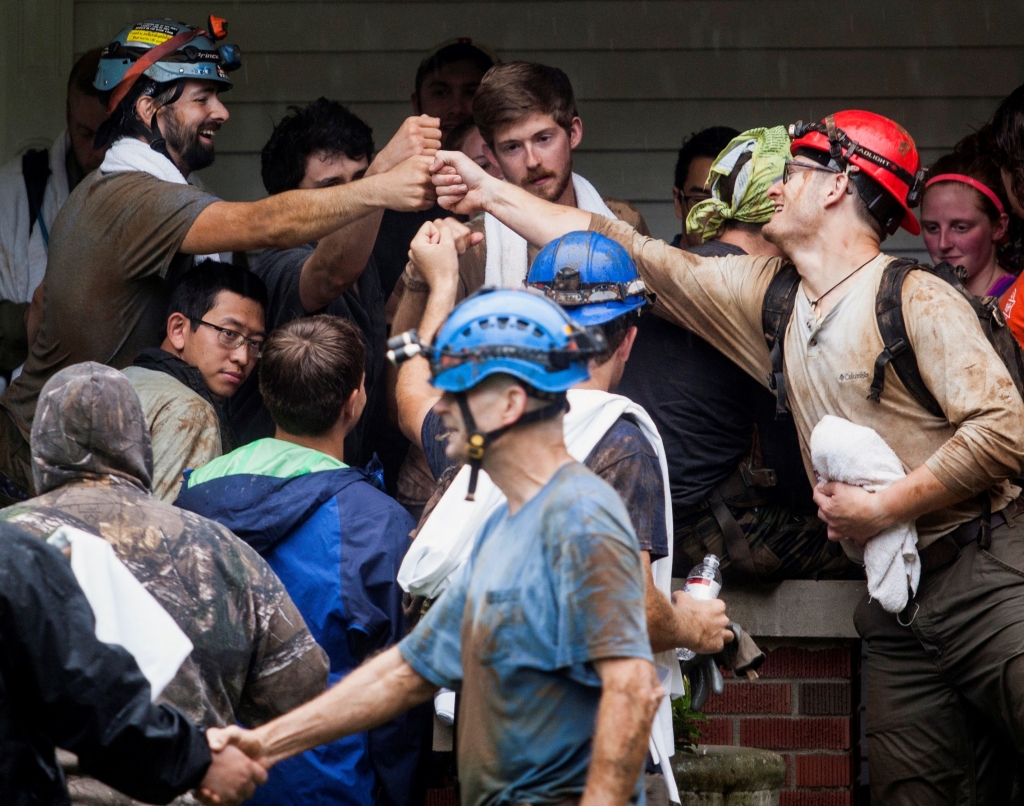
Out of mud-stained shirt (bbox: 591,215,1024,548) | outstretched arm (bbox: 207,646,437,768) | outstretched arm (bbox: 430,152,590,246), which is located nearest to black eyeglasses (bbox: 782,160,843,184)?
mud-stained shirt (bbox: 591,215,1024,548)

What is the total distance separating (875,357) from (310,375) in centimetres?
170

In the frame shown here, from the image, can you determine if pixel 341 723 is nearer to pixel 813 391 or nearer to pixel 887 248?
pixel 813 391

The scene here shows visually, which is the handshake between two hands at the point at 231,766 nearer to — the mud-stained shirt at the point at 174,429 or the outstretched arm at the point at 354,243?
the mud-stained shirt at the point at 174,429

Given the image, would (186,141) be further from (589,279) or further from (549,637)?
(549,637)

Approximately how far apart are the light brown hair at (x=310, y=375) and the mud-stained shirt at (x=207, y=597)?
2.57ft

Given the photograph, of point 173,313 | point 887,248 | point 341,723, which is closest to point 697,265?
point 173,313

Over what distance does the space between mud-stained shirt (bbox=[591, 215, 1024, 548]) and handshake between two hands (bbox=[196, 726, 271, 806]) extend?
218 cm

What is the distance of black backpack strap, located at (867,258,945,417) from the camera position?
412 centimetres

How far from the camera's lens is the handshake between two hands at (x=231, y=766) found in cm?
295

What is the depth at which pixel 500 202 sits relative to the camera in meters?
4.80

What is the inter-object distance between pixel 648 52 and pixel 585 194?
2.25m

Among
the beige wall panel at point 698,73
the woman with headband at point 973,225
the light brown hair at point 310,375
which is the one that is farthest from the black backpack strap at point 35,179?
the woman with headband at point 973,225

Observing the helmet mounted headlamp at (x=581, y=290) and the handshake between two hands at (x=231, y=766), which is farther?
the helmet mounted headlamp at (x=581, y=290)

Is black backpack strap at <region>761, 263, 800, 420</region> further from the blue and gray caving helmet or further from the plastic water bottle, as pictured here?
the blue and gray caving helmet
